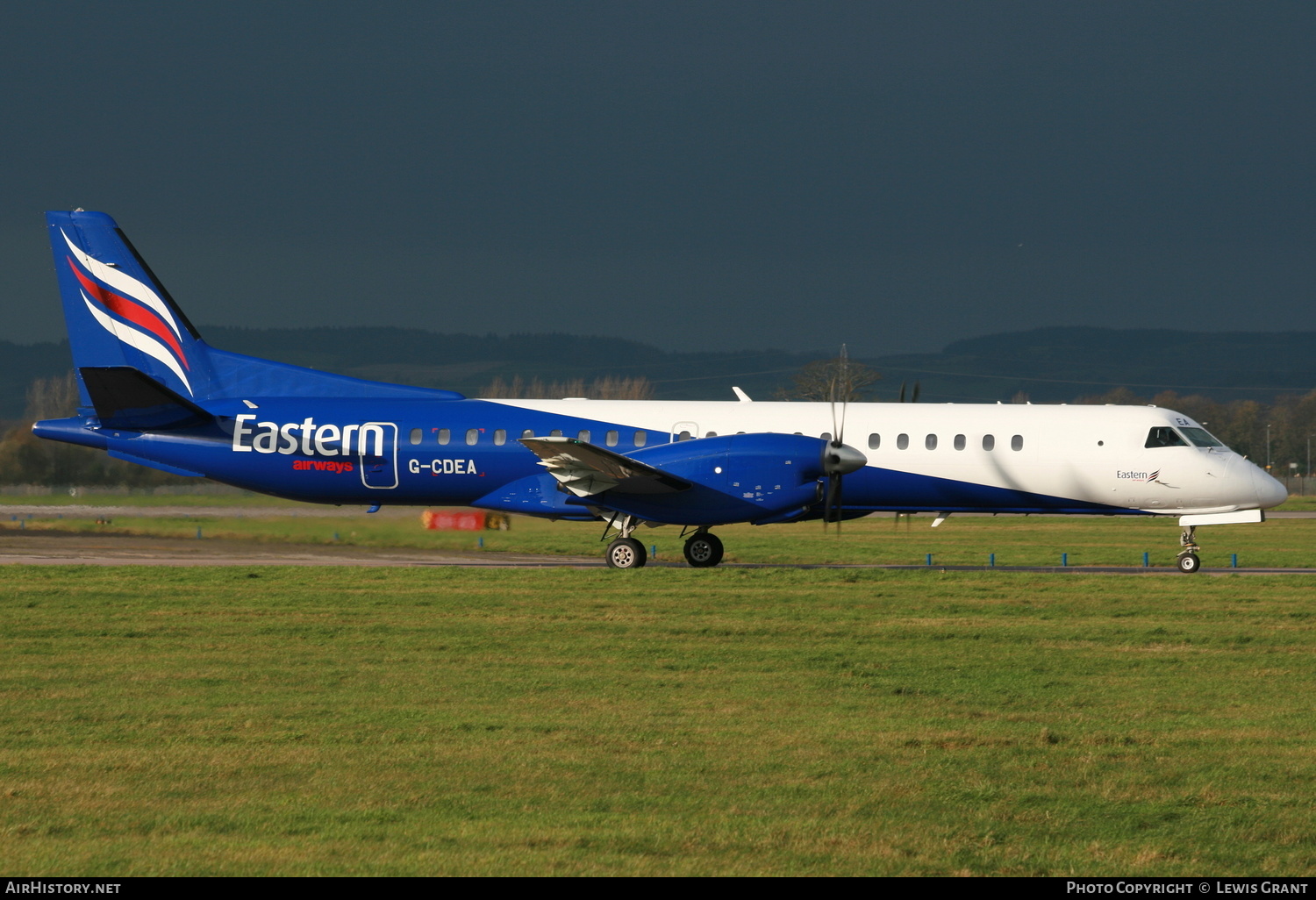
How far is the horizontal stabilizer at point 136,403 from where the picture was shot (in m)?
27.5

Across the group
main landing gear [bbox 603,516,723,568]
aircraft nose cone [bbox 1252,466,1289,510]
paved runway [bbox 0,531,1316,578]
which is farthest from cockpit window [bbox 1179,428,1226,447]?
main landing gear [bbox 603,516,723,568]

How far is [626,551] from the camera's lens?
27031 millimetres

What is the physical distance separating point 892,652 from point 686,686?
363 centimetres

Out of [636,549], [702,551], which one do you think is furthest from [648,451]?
[702,551]

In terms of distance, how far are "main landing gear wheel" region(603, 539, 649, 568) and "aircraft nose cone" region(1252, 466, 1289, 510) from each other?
41.8 feet

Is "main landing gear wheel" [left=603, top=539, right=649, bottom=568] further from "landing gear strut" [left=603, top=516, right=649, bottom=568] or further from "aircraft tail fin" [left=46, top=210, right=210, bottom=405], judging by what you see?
"aircraft tail fin" [left=46, top=210, right=210, bottom=405]

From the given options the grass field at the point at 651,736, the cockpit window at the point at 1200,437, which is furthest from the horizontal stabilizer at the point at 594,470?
the cockpit window at the point at 1200,437

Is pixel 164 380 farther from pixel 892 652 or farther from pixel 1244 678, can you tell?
pixel 1244 678

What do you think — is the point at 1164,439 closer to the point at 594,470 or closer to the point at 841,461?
the point at 841,461

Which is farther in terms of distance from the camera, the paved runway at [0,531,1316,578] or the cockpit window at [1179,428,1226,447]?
the paved runway at [0,531,1316,578]

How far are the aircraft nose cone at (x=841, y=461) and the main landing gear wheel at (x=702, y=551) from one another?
10.9 ft

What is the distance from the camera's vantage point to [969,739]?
11375 mm

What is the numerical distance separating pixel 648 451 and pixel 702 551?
246cm

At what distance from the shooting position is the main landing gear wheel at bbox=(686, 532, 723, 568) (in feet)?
91.2
